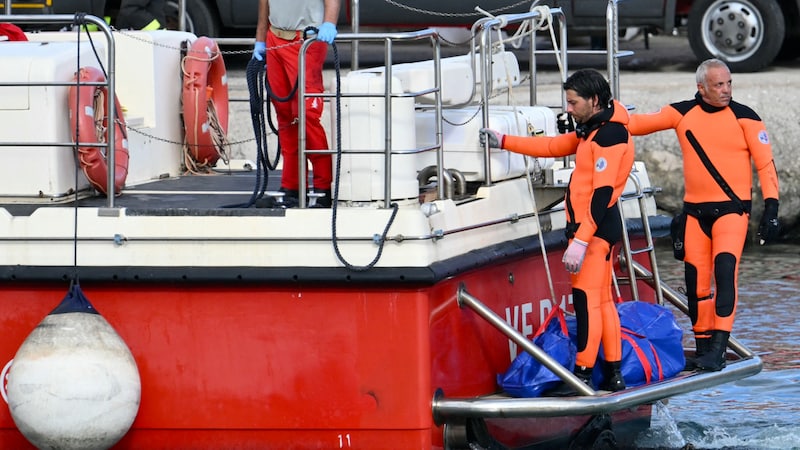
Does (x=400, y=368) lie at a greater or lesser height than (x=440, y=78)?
lesser

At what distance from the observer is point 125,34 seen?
716 cm

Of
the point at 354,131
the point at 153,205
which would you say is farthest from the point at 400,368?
the point at 153,205

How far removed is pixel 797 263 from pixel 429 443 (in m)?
6.41

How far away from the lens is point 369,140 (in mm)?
5598

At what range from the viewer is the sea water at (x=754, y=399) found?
698 centimetres

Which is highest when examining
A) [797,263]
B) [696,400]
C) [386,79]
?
[386,79]

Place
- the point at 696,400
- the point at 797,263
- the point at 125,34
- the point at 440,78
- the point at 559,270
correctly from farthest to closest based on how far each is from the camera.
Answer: the point at 797,263 → the point at 696,400 → the point at 125,34 → the point at 559,270 → the point at 440,78

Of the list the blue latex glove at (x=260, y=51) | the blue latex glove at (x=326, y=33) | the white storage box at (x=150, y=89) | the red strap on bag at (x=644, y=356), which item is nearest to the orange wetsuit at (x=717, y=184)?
the red strap on bag at (x=644, y=356)

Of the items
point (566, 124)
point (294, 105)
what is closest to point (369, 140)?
point (294, 105)

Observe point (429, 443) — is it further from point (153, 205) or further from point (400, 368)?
point (153, 205)

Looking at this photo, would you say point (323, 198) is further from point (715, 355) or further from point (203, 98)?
point (715, 355)

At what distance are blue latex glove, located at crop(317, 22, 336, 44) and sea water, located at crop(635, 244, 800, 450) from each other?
257cm

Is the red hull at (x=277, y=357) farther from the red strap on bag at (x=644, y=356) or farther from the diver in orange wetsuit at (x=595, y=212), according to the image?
the red strap on bag at (x=644, y=356)

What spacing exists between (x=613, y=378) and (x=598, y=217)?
2.12 feet
